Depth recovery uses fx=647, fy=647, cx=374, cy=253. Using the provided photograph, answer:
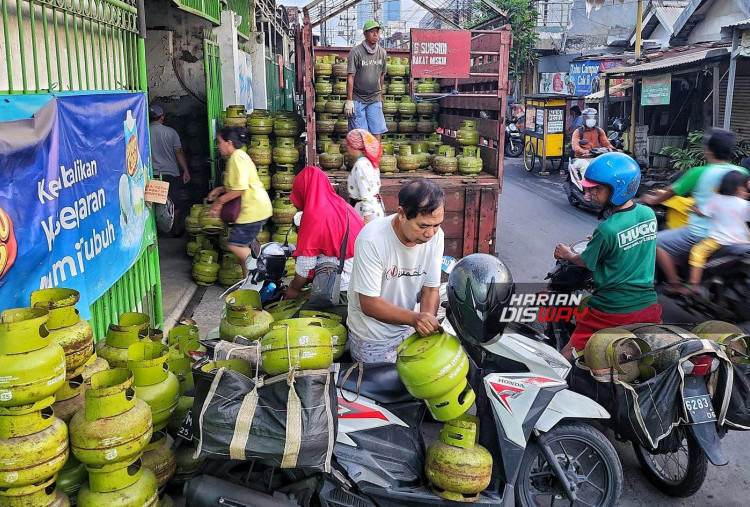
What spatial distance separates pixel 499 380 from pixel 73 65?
Answer: 11.3 feet

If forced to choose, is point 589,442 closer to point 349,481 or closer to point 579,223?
point 349,481

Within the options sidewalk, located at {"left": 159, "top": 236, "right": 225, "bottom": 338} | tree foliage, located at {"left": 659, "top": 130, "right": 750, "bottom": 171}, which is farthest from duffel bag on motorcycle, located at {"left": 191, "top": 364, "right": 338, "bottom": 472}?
tree foliage, located at {"left": 659, "top": 130, "right": 750, "bottom": 171}

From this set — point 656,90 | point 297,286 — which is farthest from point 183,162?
point 656,90

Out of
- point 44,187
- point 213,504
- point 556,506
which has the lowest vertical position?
point 556,506

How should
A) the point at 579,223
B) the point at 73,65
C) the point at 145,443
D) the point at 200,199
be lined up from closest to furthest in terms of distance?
1. the point at 145,443
2. the point at 73,65
3. the point at 200,199
4. the point at 579,223

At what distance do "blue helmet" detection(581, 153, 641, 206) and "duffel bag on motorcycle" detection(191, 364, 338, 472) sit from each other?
2.04m

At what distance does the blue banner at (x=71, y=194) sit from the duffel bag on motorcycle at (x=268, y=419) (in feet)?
3.58

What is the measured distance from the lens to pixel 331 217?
4965 millimetres

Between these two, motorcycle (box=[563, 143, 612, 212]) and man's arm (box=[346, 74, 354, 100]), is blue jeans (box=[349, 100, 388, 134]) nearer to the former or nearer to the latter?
man's arm (box=[346, 74, 354, 100])

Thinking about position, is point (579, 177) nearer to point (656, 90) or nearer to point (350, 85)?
point (656, 90)

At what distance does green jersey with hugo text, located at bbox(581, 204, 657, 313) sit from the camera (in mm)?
3865

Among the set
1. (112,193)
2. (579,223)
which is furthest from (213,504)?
(579,223)

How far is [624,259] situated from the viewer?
3.95 meters

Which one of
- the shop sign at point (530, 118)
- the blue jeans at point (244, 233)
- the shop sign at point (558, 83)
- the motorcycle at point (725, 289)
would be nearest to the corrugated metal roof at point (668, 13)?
the shop sign at point (558, 83)
